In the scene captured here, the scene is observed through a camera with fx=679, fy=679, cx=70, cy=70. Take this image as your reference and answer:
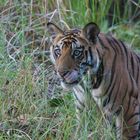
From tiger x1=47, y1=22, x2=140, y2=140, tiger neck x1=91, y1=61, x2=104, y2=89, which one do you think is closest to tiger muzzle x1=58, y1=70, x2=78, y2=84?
tiger x1=47, y1=22, x2=140, y2=140

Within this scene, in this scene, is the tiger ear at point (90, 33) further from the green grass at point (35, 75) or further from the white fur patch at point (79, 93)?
the green grass at point (35, 75)

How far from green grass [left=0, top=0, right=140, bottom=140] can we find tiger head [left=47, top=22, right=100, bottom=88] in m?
0.29

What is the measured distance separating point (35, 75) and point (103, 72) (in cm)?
78

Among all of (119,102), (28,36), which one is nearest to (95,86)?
(119,102)

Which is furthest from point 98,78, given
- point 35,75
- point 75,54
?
point 35,75

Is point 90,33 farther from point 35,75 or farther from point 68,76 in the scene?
point 35,75

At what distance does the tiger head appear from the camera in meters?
4.63

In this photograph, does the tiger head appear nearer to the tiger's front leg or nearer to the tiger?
the tiger

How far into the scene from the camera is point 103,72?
16.1 ft

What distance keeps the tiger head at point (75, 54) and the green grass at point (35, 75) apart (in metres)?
0.29

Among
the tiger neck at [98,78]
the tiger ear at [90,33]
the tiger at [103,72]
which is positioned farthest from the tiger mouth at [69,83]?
the tiger ear at [90,33]

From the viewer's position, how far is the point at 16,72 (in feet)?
17.6

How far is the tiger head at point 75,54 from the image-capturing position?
4633 millimetres

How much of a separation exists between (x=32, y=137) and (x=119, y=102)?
0.68m
